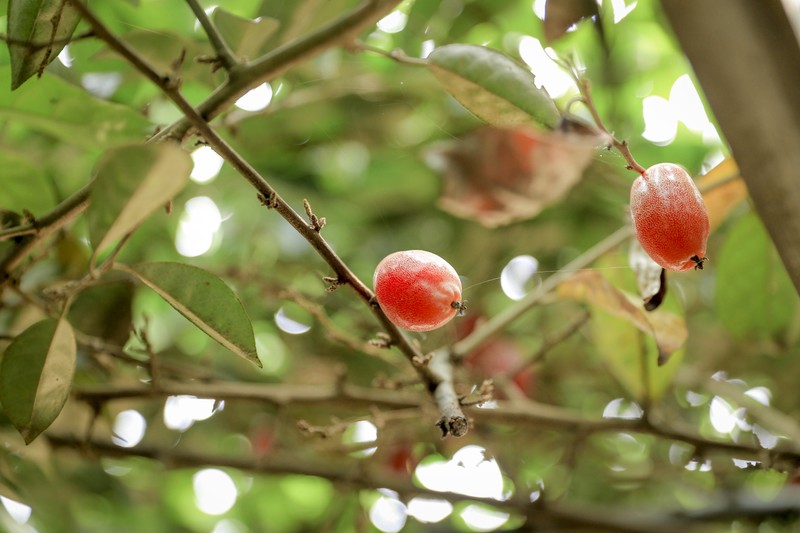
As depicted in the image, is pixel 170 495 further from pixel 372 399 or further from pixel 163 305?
pixel 372 399

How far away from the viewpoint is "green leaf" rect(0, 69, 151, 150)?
0.85 metres

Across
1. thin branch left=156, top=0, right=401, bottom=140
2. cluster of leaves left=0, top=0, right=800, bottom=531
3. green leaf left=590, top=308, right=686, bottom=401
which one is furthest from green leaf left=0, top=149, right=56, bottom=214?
green leaf left=590, top=308, right=686, bottom=401

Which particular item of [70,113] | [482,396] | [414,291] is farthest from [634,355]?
[70,113]

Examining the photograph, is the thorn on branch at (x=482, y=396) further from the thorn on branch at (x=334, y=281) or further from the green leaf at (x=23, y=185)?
the green leaf at (x=23, y=185)

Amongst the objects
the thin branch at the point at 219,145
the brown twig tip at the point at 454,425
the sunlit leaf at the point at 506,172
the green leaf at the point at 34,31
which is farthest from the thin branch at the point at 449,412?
the green leaf at the point at 34,31

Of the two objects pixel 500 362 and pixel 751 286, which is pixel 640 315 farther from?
pixel 500 362

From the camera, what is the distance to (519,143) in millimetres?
755

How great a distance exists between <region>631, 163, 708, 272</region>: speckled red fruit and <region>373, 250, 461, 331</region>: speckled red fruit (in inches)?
6.3

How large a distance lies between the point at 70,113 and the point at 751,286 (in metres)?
0.87

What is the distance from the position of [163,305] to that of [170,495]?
0.49 m

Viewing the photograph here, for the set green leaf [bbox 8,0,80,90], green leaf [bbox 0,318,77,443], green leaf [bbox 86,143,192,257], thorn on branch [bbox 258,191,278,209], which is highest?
green leaf [bbox 8,0,80,90]

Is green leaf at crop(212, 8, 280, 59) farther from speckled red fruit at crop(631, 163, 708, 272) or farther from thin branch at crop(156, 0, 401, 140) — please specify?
speckled red fruit at crop(631, 163, 708, 272)

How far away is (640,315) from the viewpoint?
0.79m

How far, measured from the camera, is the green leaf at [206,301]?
2.16 feet
